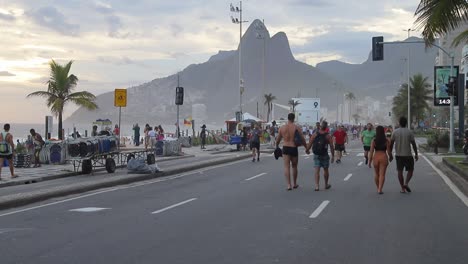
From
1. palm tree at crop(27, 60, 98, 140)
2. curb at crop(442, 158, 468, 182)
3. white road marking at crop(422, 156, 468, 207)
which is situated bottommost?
white road marking at crop(422, 156, 468, 207)

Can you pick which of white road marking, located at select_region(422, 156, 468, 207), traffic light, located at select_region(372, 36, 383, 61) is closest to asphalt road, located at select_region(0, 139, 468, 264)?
white road marking, located at select_region(422, 156, 468, 207)

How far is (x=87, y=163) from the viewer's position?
877 inches

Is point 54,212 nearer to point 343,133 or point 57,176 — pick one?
point 57,176

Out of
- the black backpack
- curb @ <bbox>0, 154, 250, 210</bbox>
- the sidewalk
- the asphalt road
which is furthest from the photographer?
the black backpack

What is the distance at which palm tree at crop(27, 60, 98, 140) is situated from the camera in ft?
123

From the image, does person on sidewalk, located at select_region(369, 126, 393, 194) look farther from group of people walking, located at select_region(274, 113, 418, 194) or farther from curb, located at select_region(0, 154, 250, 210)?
curb, located at select_region(0, 154, 250, 210)

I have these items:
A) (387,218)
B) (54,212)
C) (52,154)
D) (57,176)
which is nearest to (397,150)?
(387,218)

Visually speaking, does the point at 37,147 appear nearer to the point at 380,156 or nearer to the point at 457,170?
the point at 380,156

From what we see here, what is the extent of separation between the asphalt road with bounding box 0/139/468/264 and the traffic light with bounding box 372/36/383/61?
13.2 metres

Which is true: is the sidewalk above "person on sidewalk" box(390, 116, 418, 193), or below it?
below

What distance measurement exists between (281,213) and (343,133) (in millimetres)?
15837

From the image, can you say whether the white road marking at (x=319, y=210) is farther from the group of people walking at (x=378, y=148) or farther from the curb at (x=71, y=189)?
the curb at (x=71, y=189)

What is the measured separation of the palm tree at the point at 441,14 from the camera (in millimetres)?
14508

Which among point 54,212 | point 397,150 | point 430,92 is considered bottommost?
point 54,212
